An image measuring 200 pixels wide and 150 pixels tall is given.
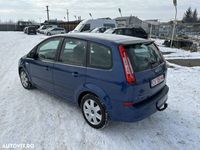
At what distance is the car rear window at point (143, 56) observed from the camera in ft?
9.53

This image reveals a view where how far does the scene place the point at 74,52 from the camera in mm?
3471

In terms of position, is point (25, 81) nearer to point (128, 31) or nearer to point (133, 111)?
point (133, 111)

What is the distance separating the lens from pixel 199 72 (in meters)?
6.93

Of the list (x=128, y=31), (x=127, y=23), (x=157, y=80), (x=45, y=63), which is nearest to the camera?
(x=157, y=80)

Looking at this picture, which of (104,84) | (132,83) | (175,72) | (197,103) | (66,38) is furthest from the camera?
(175,72)

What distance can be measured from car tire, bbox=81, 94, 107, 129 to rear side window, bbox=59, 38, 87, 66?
Result: 64cm

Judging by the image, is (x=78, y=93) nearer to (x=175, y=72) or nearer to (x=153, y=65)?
(x=153, y=65)

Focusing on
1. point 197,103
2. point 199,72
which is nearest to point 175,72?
point 199,72

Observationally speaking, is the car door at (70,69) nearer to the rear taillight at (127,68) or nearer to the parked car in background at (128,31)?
the rear taillight at (127,68)

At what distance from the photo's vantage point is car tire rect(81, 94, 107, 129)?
3.13 meters

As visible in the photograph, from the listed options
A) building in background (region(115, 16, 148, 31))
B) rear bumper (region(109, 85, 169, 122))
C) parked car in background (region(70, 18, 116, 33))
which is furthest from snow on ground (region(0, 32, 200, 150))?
building in background (region(115, 16, 148, 31))

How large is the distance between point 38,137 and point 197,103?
350 cm

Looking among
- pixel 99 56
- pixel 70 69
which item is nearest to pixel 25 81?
pixel 70 69

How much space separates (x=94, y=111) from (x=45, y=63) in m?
1.57
